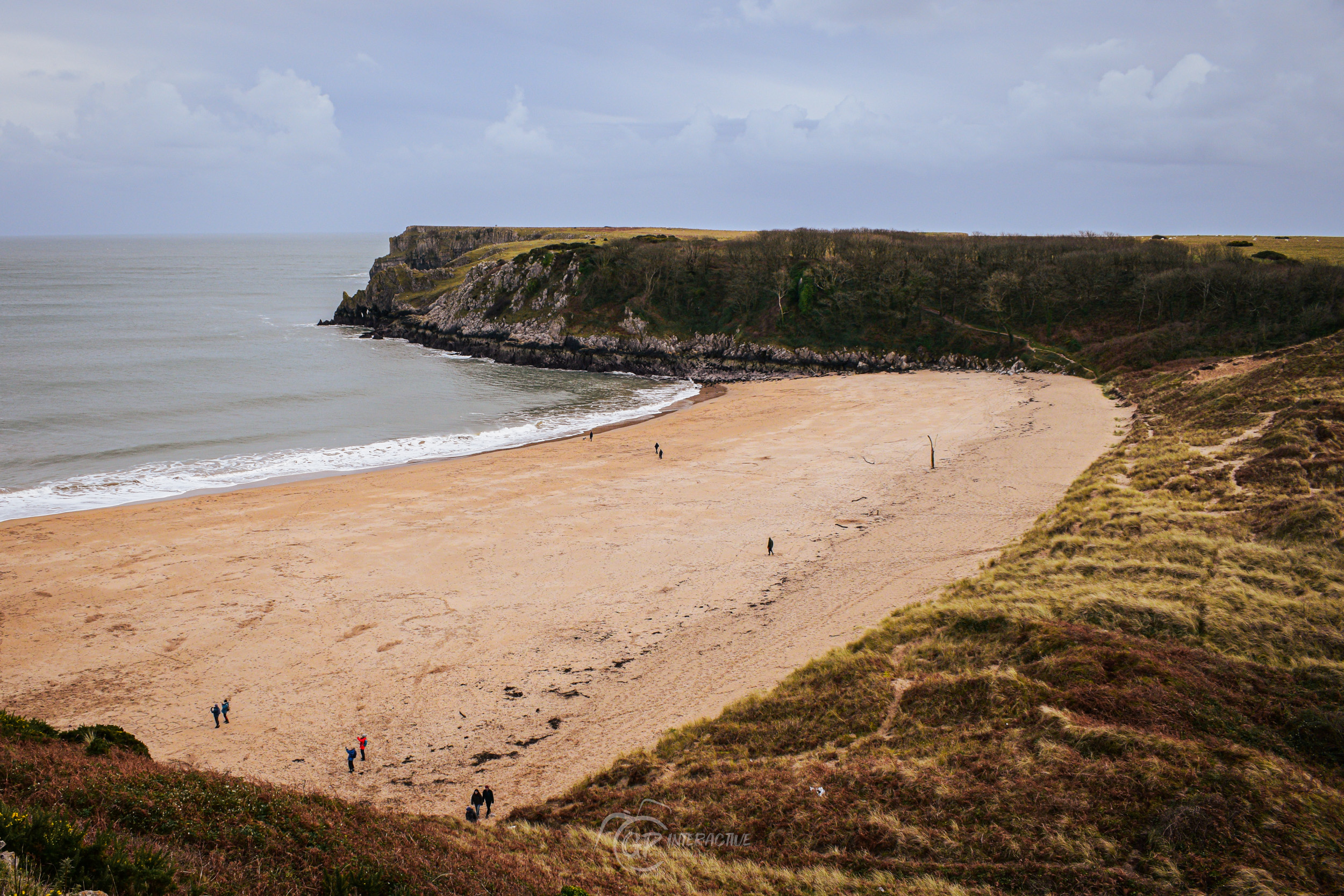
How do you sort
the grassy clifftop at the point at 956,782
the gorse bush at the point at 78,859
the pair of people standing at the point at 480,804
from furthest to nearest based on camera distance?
the pair of people standing at the point at 480,804
the grassy clifftop at the point at 956,782
the gorse bush at the point at 78,859

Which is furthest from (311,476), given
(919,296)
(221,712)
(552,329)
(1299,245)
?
(1299,245)

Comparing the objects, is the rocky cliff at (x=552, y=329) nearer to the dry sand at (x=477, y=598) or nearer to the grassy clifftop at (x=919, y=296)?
the grassy clifftop at (x=919, y=296)

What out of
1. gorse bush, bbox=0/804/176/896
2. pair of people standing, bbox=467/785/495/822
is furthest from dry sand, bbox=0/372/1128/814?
gorse bush, bbox=0/804/176/896

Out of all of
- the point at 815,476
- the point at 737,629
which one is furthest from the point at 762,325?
the point at 737,629

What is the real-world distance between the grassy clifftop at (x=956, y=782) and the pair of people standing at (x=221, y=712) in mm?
3105

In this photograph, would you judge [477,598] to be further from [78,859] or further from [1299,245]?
[1299,245]

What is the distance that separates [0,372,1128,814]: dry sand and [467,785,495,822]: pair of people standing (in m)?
0.62

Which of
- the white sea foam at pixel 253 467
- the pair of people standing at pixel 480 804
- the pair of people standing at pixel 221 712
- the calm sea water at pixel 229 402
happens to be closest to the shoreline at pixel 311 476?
the white sea foam at pixel 253 467

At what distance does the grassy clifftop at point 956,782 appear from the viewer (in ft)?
26.7

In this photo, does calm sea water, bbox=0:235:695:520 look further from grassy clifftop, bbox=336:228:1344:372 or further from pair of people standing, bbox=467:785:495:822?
pair of people standing, bbox=467:785:495:822

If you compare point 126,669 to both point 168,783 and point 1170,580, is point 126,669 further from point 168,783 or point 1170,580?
point 1170,580

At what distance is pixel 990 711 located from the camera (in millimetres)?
11789

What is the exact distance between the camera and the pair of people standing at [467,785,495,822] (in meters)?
11.9

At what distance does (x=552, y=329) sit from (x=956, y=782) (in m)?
72.2
